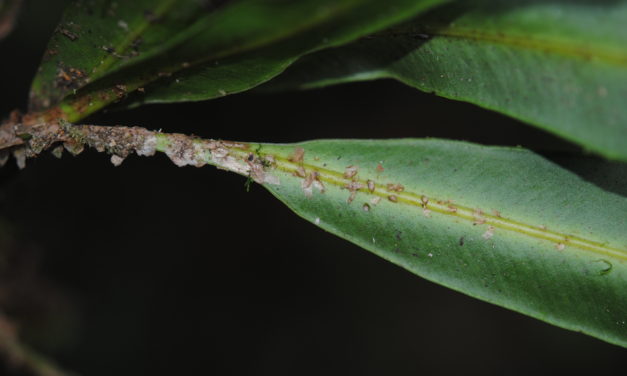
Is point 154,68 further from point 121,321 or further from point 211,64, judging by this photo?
point 121,321

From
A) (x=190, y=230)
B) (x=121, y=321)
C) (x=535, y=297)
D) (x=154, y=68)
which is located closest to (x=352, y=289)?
(x=190, y=230)

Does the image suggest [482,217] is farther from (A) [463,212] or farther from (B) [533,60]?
(B) [533,60]

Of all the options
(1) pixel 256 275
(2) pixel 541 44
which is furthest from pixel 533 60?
(1) pixel 256 275

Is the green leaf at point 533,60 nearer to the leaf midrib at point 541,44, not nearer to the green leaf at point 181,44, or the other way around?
the leaf midrib at point 541,44

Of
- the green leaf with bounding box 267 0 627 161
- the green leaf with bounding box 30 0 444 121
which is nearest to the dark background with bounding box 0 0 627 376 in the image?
the green leaf with bounding box 30 0 444 121

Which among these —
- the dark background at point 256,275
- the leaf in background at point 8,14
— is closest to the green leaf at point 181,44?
the leaf in background at point 8,14
